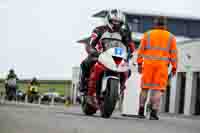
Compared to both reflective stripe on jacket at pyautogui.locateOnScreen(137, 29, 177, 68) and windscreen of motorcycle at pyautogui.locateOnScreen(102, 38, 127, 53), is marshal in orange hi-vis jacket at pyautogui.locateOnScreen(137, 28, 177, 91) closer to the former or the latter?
reflective stripe on jacket at pyautogui.locateOnScreen(137, 29, 177, 68)

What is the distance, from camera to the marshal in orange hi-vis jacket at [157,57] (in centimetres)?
1315

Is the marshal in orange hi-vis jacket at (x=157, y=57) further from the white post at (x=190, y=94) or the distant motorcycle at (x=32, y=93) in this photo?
the distant motorcycle at (x=32, y=93)

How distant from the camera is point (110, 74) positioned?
42.8 feet

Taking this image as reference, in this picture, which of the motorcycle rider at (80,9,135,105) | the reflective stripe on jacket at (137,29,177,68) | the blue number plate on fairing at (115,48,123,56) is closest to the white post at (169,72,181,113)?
the motorcycle rider at (80,9,135,105)

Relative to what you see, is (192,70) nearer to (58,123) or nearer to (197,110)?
(197,110)

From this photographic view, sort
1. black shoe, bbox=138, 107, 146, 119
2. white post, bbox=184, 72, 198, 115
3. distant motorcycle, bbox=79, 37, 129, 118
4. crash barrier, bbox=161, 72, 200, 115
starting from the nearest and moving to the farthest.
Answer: distant motorcycle, bbox=79, 37, 129, 118 < black shoe, bbox=138, 107, 146, 119 < white post, bbox=184, 72, 198, 115 < crash barrier, bbox=161, 72, 200, 115

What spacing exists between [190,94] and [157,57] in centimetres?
2732

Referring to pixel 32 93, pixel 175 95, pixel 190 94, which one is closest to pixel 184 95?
pixel 175 95

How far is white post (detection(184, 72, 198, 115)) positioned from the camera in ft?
130

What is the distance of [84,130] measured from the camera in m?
8.26

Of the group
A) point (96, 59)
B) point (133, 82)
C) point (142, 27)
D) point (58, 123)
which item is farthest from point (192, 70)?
point (142, 27)

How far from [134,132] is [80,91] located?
5952 millimetres

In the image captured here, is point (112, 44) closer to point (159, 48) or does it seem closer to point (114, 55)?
point (114, 55)

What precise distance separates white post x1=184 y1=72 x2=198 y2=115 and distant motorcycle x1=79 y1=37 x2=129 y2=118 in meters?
26.5
